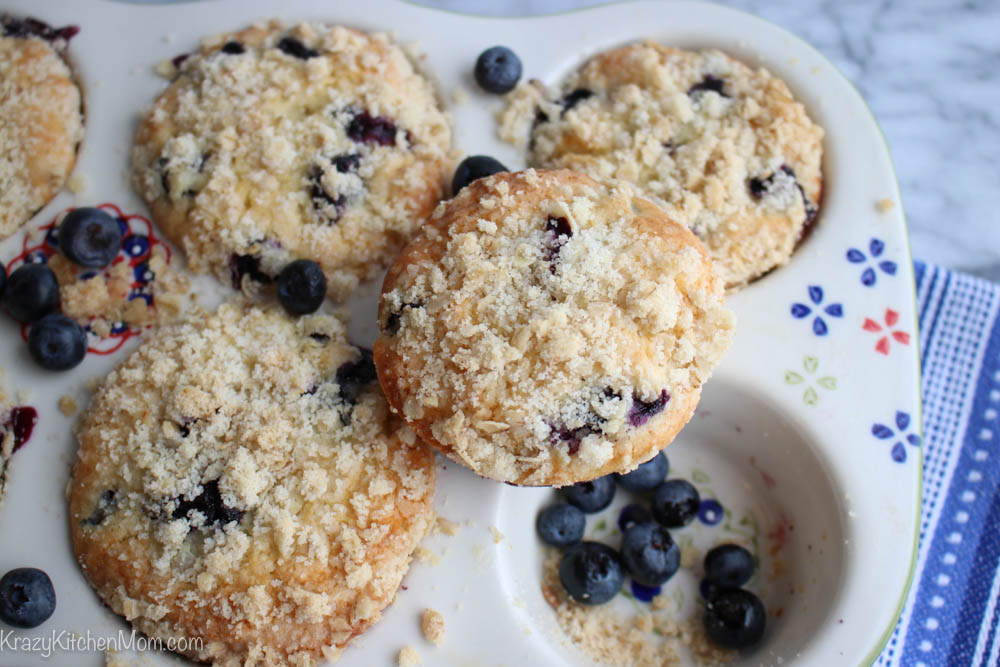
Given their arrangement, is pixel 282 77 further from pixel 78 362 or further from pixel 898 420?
pixel 898 420

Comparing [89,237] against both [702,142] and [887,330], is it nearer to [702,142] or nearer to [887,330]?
[702,142]

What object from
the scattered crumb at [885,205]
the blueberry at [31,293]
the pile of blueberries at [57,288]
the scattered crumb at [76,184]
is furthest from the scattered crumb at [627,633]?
the scattered crumb at [76,184]

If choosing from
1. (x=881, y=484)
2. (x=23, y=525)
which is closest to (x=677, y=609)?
(x=881, y=484)

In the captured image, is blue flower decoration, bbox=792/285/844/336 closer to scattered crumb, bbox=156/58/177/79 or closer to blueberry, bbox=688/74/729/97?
blueberry, bbox=688/74/729/97

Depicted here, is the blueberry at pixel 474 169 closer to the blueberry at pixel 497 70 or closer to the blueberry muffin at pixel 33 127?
the blueberry at pixel 497 70

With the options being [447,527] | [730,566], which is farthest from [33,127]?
[730,566]

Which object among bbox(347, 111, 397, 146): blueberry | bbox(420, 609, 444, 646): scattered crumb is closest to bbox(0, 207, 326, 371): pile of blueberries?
bbox(347, 111, 397, 146): blueberry
